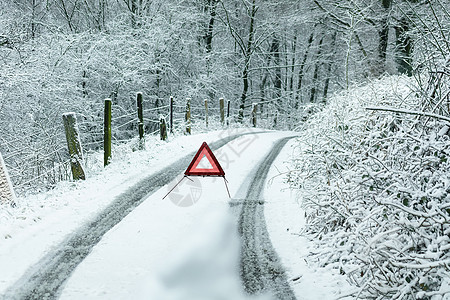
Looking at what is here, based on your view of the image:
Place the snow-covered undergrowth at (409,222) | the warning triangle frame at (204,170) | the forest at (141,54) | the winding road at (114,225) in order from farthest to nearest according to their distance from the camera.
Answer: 1. the forest at (141,54)
2. the warning triangle frame at (204,170)
3. the winding road at (114,225)
4. the snow-covered undergrowth at (409,222)

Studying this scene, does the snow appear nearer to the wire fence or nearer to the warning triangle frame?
the warning triangle frame

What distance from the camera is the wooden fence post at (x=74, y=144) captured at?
7.88m

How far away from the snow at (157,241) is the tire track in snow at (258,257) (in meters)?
0.13

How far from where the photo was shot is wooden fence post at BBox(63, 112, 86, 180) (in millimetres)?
7875

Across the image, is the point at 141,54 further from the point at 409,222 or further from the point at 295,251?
the point at 409,222

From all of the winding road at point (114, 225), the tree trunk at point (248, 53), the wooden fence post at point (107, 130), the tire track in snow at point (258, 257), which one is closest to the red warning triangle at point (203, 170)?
the winding road at point (114, 225)

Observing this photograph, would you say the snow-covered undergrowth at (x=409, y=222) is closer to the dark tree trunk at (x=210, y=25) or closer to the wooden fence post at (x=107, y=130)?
the wooden fence post at (x=107, y=130)

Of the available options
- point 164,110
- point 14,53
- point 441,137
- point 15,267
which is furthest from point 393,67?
point 15,267

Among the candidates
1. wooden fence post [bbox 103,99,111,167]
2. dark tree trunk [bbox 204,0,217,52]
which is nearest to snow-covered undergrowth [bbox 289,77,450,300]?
wooden fence post [bbox 103,99,111,167]

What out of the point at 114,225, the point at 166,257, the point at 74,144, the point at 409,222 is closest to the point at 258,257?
the point at 166,257

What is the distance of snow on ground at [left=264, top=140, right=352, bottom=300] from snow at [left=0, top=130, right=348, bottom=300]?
0.04 ft

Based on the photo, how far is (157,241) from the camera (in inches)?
204

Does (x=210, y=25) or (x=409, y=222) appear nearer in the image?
(x=409, y=222)

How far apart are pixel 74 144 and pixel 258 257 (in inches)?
210
